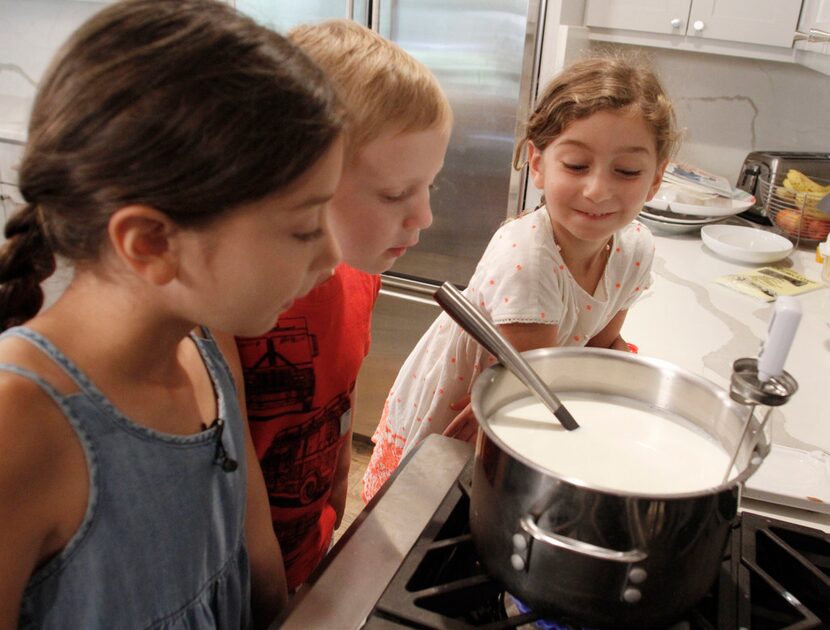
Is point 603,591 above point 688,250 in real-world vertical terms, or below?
above

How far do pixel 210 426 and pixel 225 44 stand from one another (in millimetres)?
348

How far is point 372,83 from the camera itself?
737 millimetres

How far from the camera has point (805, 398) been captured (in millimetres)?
1197

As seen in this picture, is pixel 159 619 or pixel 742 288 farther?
pixel 742 288

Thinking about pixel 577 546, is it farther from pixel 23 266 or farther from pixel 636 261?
pixel 636 261

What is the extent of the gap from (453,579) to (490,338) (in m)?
0.23

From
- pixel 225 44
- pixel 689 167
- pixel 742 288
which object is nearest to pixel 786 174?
pixel 689 167

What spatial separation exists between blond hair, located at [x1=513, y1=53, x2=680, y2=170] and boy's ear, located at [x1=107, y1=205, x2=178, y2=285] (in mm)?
741

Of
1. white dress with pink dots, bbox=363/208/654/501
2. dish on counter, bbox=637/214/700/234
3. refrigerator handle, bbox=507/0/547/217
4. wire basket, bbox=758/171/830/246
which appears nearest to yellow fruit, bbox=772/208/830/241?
wire basket, bbox=758/171/830/246

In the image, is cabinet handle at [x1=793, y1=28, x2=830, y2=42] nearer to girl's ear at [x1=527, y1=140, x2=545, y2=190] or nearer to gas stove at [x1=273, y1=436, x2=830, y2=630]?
girl's ear at [x1=527, y1=140, x2=545, y2=190]

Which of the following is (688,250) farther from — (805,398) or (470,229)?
(805,398)

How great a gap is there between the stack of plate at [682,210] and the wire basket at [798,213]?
0.10 metres

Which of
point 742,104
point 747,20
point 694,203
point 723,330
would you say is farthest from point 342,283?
point 742,104

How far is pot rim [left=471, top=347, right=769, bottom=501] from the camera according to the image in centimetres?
52
